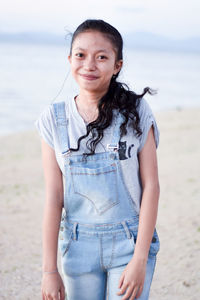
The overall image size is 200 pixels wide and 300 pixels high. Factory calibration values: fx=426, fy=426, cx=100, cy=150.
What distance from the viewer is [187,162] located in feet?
28.2

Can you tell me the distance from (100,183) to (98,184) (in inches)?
0.4

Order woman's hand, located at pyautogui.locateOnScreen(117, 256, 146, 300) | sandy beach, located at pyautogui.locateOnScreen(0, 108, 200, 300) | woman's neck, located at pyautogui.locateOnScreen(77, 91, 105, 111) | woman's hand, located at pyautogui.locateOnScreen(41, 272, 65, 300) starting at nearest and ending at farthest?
woman's hand, located at pyautogui.locateOnScreen(117, 256, 146, 300)
woman's hand, located at pyautogui.locateOnScreen(41, 272, 65, 300)
woman's neck, located at pyautogui.locateOnScreen(77, 91, 105, 111)
sandy beach, located at pyautogui.locateOnScreen(0, 108, 200, 300)

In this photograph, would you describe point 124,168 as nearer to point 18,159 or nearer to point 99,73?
point 99,73

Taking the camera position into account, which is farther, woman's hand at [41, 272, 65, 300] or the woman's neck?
the woman's neck

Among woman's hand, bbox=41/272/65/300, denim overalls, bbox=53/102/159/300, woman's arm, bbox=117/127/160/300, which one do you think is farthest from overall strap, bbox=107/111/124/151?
woman's hand, bbox=41/272/65/300

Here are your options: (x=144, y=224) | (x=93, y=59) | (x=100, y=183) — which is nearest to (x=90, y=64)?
(x=93, y=59)

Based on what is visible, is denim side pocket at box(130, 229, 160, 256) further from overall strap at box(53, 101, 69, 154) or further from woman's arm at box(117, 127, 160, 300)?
overall strap at box(53, 101, 69, 154)

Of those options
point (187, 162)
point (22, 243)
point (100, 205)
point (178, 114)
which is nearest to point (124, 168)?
point (100, 205)

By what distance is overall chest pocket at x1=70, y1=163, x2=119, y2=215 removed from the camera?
2.00 m

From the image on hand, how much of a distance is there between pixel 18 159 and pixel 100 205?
8031mm

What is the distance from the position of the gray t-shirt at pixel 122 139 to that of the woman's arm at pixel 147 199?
0.10 feet

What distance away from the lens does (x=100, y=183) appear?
201cm

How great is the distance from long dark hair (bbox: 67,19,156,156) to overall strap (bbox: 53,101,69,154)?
0.04 meters

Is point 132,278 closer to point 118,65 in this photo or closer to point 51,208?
point 51,208
